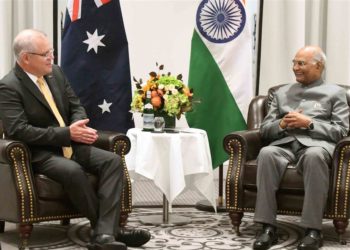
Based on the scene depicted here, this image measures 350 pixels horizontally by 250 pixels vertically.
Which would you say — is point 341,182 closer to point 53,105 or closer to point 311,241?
point 311,241

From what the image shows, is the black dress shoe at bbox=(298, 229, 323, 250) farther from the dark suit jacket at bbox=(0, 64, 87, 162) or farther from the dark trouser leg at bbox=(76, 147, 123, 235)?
the dark suit jacket at bbox=(0, 64, 87, 162)

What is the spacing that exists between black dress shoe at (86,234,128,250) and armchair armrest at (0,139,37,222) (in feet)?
1.26

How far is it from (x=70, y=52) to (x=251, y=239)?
6.07 ft

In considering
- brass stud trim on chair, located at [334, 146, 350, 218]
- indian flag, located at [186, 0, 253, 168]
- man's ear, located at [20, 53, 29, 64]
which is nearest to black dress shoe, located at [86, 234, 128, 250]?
man's ear, located at [20, 53, 29, 64]

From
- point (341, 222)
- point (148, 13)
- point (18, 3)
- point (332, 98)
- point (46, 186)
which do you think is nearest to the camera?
point (46, 186)

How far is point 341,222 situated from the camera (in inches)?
147

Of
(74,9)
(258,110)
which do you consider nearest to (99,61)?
(74,9)

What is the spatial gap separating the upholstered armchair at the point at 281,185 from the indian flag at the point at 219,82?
577 millimetres

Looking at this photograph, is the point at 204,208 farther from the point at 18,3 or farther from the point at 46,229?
the point at 18,3

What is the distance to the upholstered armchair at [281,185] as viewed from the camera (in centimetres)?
371

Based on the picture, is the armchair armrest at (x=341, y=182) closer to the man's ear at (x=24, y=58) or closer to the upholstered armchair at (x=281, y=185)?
the upholstered armchair at (x=281, y=185)

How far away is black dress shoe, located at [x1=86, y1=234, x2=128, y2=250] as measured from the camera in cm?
332

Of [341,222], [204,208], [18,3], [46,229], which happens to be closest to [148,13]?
[18,3]

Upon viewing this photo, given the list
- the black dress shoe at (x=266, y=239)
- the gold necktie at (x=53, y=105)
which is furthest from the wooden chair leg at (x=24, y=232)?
the black dress shoe at (x=266, y=239)
